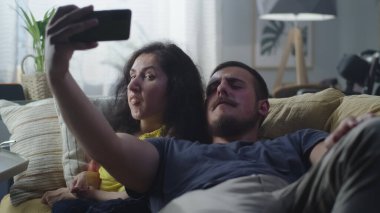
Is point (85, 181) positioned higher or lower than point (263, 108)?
lower

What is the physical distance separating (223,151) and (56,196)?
523 millimetres

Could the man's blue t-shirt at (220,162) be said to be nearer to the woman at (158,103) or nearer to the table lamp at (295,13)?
the woman at (158,103)

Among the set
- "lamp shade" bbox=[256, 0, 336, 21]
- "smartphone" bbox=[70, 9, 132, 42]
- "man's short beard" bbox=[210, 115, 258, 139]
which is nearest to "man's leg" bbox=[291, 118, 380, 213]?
"smartphone" bbox=[70, 9, 132, 42]

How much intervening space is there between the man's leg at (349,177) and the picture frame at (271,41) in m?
2.32

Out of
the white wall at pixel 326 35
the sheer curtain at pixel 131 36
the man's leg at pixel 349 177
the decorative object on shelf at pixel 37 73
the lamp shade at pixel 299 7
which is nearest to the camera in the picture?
the man's leg at pixel 349 177

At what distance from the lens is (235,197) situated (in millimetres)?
997

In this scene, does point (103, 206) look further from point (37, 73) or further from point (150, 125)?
point (37, 73)

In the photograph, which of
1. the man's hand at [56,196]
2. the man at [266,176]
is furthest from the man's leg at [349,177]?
the man's hand at [56,196]

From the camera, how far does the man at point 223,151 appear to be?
84 centimetres

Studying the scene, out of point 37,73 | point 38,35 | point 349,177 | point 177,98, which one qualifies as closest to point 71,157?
point 177,98

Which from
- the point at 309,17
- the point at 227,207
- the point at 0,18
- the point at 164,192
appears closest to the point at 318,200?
the point at 227,207

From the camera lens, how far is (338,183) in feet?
2.64

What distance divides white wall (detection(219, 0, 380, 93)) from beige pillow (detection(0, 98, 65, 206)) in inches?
62.9

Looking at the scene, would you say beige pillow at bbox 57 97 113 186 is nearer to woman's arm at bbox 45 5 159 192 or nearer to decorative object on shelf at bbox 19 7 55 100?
woman's arm at bbox 45 5 159 192
